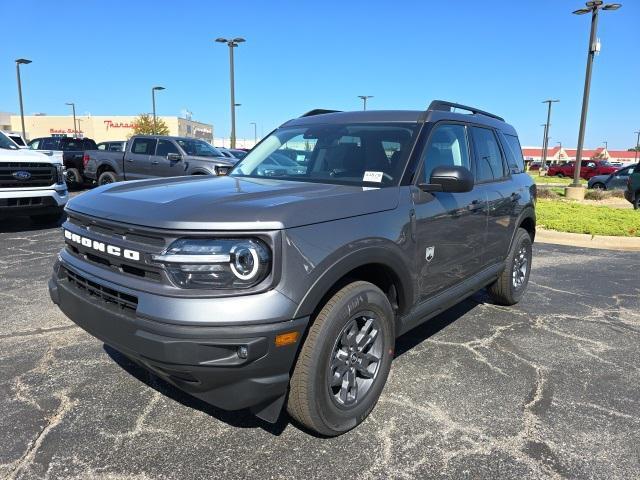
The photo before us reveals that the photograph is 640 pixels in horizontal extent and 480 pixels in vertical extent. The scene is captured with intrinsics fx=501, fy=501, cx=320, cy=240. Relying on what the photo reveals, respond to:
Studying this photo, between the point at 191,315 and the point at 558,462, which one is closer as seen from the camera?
the point at 191,315

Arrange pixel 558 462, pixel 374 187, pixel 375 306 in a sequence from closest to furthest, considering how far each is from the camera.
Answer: pixel 558 462
pixel 375 306
pixel 374 187

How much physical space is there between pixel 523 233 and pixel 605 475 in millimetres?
3007

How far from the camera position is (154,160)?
42.4ft

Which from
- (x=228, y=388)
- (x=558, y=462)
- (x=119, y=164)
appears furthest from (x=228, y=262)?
(x=119, y=164)

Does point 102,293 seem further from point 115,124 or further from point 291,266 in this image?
point 115,124

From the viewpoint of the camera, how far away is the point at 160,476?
2.42 m

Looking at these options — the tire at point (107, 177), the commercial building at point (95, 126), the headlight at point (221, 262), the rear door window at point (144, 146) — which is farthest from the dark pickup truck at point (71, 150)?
the commercial building at point (95, 126)

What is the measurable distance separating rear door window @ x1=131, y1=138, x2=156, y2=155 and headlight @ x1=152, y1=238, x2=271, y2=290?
460 inches

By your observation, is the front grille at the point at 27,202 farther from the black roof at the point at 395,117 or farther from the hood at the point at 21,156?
the black roof at the point at 395,117

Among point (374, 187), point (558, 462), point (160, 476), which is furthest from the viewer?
point (374, 187)

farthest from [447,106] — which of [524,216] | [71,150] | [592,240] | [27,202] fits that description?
[71,150]

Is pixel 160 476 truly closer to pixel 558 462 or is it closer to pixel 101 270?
pixel 101 270

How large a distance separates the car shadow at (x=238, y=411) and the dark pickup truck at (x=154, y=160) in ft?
27.9

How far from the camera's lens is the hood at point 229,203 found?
229cm
